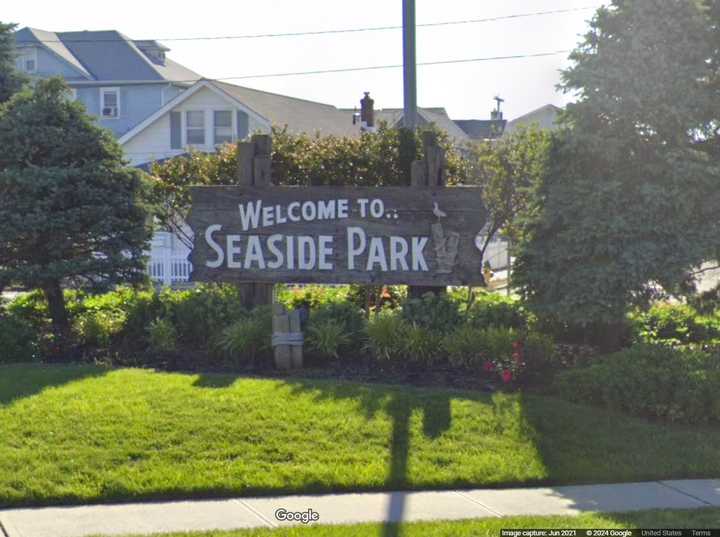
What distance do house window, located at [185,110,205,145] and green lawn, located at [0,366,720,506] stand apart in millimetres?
24682

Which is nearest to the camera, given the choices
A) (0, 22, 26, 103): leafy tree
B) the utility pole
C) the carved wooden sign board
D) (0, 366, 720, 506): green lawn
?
(0, 366, 720, 506): green lawn

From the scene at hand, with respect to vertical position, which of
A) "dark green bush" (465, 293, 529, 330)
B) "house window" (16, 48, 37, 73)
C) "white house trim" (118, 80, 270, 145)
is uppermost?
"house window" (16, 48, 37, 73)

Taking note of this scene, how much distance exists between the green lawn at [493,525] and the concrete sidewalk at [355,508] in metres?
0.14

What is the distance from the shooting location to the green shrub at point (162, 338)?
1055 cm

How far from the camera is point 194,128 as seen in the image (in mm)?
32812

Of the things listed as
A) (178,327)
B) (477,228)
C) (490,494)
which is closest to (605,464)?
(490,494)

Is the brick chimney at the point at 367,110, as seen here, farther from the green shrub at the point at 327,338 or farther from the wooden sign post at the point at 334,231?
the green shrub at the point at 327,338

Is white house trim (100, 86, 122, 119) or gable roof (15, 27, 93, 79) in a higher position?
gable roof (15, 27, 93, 79)

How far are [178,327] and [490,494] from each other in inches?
212

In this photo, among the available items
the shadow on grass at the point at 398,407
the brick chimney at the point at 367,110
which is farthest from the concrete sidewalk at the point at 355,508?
the brick chimney at the point at 367,110

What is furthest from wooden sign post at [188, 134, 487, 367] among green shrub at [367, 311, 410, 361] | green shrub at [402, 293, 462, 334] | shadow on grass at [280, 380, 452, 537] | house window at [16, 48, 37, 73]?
house window at [16, 48, 37, 73]

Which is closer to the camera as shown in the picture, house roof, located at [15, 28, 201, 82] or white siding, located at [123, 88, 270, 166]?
white siding, located at [123, 88, 270, 166]

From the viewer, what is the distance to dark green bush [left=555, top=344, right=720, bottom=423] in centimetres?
798

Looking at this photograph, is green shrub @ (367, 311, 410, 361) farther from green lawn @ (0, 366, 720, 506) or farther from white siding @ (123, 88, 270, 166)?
white siding @ (123, 88, 270, 166)
